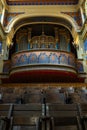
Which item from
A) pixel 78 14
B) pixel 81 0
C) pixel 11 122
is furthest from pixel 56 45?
pixel 11 122

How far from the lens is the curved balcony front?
9180 mm

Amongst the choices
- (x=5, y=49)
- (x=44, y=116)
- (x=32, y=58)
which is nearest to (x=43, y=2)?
(x=5, y=49)

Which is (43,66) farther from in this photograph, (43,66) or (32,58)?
(32,58)

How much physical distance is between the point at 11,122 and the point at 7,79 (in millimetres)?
7106

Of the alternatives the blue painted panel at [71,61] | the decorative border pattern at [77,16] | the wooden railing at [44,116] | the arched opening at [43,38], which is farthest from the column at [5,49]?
the wooden railing at [44,116]

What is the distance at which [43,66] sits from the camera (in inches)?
360

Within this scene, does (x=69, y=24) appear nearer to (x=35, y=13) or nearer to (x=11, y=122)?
(x=35, y=13)

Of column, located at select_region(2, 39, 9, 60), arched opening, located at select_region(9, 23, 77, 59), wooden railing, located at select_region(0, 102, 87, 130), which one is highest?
arched opening, located at select_region(9, 23, 77, 59)

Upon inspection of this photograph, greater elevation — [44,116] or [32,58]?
[32,58]

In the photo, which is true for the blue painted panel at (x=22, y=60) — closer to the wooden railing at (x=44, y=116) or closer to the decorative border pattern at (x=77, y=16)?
the decorative border pattern at (x=77, y=16)

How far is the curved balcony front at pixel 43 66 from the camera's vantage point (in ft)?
30.1

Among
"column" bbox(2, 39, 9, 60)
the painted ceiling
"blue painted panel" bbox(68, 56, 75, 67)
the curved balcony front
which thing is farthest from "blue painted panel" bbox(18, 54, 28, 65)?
the painted ceiling

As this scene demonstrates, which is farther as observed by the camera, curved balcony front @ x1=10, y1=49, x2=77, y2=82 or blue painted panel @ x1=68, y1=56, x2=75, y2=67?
blue painted panel @ x1=68, y1=56, x2=75, y2=67

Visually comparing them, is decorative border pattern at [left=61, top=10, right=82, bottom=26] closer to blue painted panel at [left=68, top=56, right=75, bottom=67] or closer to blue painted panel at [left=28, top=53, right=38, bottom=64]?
blue painted panel at [left=68, top=56, right=75, bottom=67]
